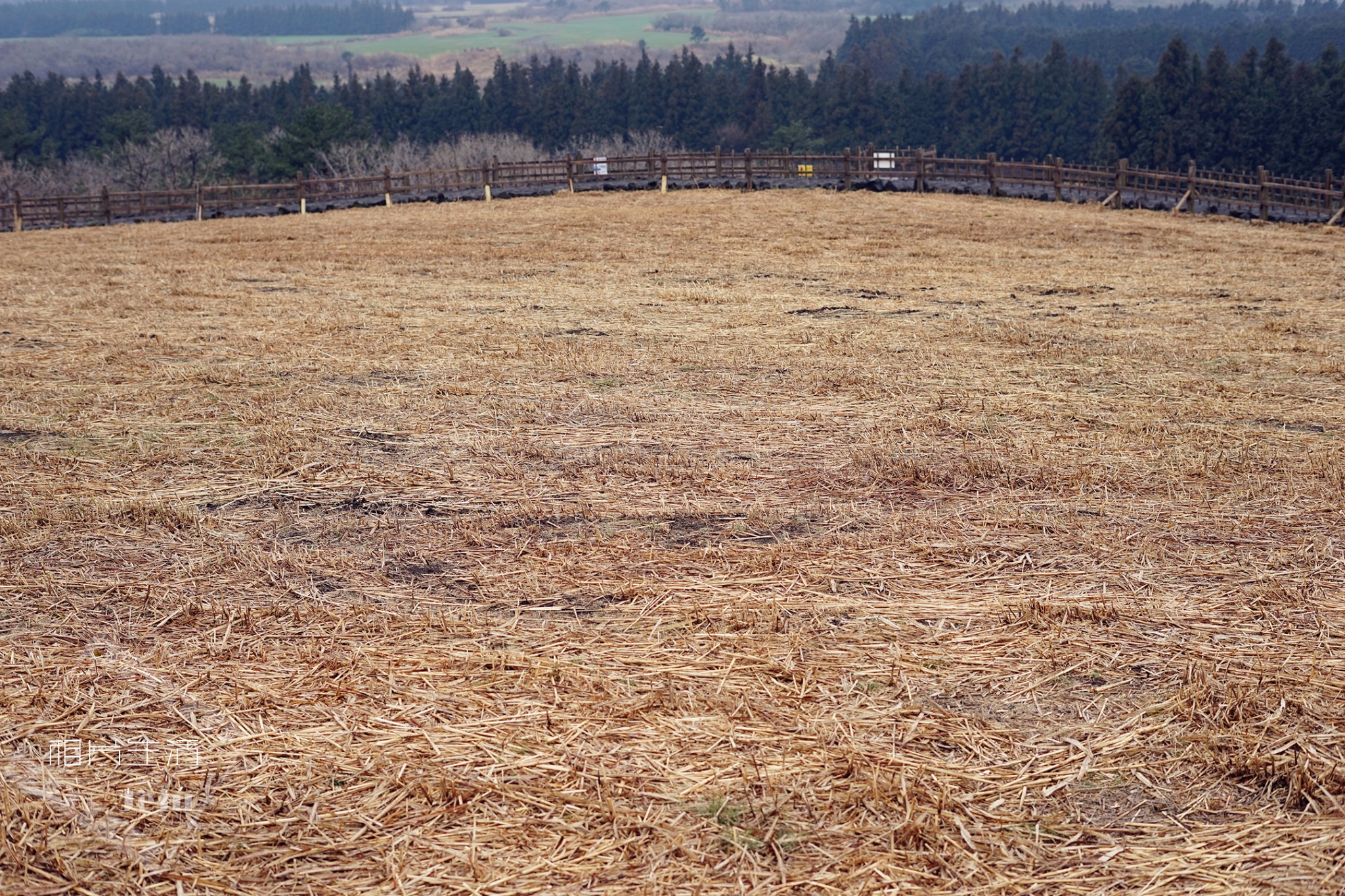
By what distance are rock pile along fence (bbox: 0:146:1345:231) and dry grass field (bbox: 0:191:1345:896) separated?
2155cm

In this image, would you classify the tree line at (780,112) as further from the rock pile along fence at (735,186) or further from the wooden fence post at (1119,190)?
the wooden fence post at (1119,190)

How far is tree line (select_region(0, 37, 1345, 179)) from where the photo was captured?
79000 millimetres

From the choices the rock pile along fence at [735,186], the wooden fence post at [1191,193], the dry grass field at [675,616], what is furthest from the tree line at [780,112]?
the dry grass field at [675,616]

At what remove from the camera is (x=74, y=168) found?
103375 mm

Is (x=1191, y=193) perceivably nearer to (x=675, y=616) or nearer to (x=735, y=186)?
(x=735, y=186)

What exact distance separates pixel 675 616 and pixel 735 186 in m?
33.1

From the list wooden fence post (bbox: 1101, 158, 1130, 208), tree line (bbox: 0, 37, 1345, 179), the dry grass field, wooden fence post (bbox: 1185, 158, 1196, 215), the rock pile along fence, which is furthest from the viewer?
tree line (bbox: 0, 37, 1345, 179)

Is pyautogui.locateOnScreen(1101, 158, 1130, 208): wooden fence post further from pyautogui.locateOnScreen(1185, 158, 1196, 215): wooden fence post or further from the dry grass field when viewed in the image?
the dry grass field

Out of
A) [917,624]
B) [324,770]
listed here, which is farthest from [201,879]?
[917,624]

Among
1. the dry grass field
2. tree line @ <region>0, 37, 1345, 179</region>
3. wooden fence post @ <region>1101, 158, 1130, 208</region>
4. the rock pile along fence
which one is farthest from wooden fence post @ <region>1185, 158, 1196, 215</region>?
tree line @ <region>0, 37, 1345, 179</region>

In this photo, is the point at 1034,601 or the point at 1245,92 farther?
the point at 1245,92

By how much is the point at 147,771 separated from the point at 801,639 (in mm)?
2375

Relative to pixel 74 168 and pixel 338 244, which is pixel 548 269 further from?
pixel 74 168

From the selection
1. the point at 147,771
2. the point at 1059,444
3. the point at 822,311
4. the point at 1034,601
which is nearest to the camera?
the point at 147,771
